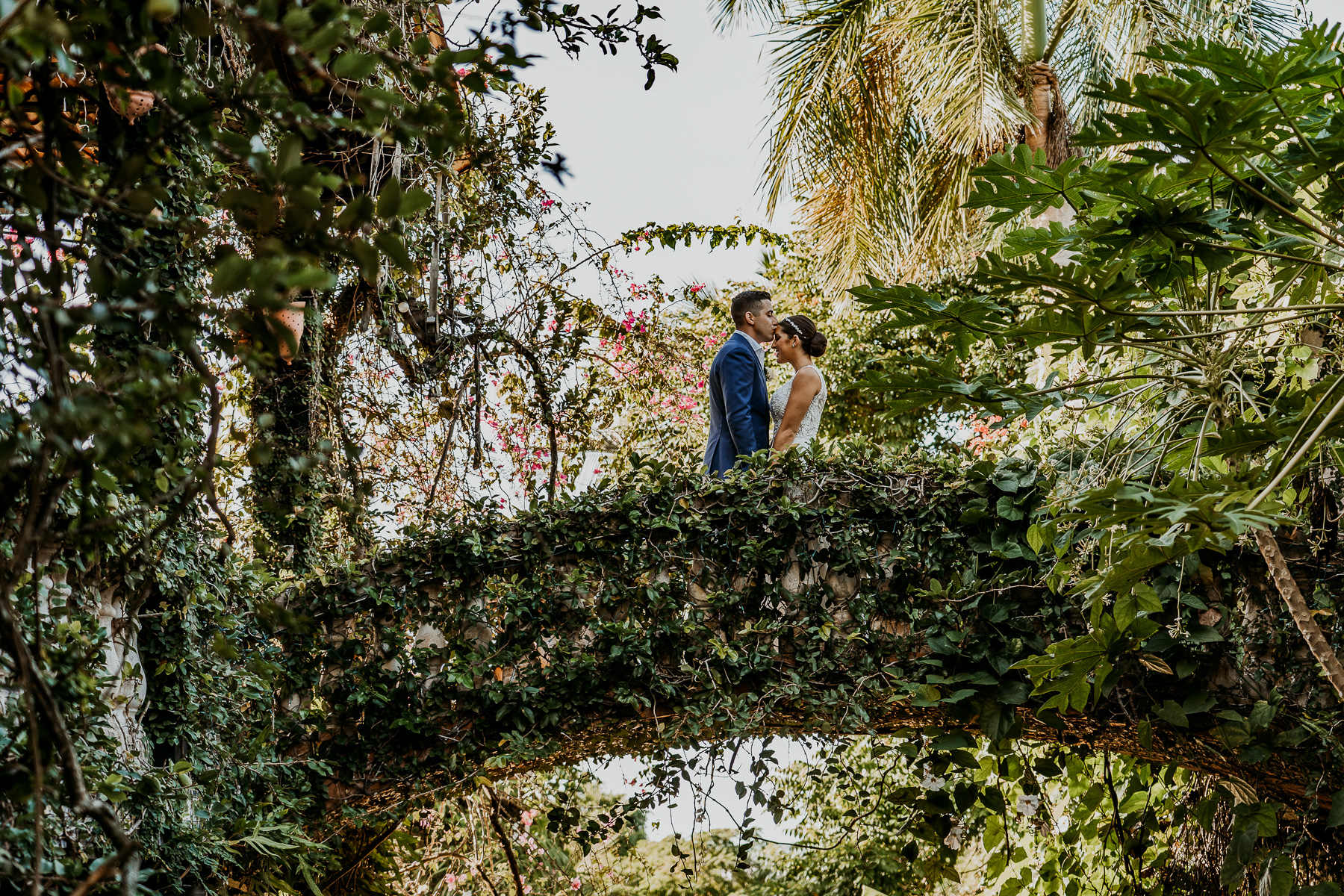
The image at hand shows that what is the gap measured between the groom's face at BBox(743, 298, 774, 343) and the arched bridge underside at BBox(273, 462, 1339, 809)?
1.00m

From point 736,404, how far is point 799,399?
1.24 ft

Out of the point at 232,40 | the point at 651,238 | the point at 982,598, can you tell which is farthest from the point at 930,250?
the point at 232,40

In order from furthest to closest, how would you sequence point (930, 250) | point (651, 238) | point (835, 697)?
point (930, 250)
point (651, 238)
point (835, 697)

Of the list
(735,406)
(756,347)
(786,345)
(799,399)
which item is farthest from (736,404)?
(786,345)

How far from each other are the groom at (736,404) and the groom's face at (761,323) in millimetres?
103

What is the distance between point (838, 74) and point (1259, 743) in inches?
240

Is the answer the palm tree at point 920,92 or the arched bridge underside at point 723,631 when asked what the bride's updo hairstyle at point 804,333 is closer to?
the arched bridge underside at point 723,631

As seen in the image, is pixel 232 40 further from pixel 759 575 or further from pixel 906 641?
pixel 906 641

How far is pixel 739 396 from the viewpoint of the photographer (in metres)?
3.76

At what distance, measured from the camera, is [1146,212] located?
1.89 m

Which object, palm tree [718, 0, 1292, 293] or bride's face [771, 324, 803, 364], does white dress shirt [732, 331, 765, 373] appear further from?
palm tree [718, 0, 1292, 293]

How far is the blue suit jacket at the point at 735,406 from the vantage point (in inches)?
147

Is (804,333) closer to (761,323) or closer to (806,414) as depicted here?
(761,323)

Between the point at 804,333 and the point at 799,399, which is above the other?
the point at 804,333
